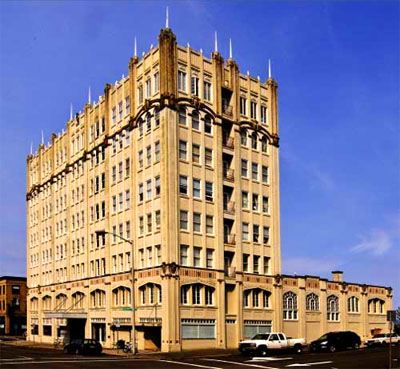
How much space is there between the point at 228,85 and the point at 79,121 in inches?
906

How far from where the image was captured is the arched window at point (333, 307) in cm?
7162

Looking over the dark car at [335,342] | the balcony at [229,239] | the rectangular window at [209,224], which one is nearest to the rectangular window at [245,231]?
the balcony at [229,239]

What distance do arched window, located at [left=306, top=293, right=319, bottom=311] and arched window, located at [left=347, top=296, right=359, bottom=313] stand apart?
628 cm

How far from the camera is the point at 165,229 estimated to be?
183 feet

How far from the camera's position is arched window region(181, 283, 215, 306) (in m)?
56.2

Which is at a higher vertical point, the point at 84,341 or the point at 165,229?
the point at 165,229

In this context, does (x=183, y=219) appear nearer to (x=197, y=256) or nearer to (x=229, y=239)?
(x=197, y=256)

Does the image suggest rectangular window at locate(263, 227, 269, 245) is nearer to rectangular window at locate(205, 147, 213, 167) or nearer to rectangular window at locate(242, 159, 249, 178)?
rectangular window at locate(242, 159, 249, 178)

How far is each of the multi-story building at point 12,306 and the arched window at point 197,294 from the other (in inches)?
3317

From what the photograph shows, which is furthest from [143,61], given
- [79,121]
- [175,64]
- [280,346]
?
[280,346]

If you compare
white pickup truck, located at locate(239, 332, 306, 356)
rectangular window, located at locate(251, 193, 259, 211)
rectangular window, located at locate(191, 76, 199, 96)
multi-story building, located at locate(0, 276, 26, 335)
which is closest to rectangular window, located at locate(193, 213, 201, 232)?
rectangular window, located at locate(251, 193, 259, 211)

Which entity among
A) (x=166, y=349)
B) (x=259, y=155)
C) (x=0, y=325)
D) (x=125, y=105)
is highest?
(x=125, y=105)

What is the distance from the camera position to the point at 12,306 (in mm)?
131625

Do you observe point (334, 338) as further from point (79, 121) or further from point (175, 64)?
point (79, 121)
